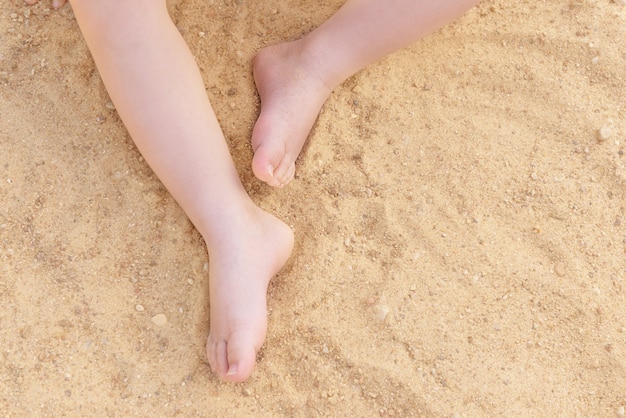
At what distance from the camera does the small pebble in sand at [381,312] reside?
1332 mm

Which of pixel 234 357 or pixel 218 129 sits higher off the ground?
pixel 218 129

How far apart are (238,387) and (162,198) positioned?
0.42 meters

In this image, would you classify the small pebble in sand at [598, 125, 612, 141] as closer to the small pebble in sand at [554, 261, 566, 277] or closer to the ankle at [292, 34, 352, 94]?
the small pebble in sand at [554, 261, 566, 277]

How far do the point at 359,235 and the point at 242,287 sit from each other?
28 cm

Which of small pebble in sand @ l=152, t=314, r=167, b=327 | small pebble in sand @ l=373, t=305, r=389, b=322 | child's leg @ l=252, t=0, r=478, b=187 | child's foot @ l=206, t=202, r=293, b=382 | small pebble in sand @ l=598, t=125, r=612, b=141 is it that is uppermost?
child's leg @ l=252, t=0, r=478, b=187

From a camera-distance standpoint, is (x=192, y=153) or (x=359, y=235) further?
(x=359, y=235)

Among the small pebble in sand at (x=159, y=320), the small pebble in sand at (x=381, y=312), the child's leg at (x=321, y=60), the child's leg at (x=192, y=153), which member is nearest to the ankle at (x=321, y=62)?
the child's leg at (x=321, y=60)

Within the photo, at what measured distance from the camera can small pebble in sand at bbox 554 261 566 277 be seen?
1.40 meters

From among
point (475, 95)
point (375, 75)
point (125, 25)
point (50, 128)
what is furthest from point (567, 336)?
point (50, 128)

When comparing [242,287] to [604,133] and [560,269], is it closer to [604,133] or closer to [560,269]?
[560,269]

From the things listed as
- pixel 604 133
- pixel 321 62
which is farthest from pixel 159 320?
pixel 604 133

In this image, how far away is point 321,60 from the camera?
144 cm

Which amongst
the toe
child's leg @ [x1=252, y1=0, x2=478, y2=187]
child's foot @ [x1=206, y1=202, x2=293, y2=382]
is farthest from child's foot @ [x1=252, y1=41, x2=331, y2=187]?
the toe

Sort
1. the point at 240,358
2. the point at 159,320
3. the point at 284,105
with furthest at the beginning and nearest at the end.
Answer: the point at 284,105 < the point at 159,320 < the point at 240,358
